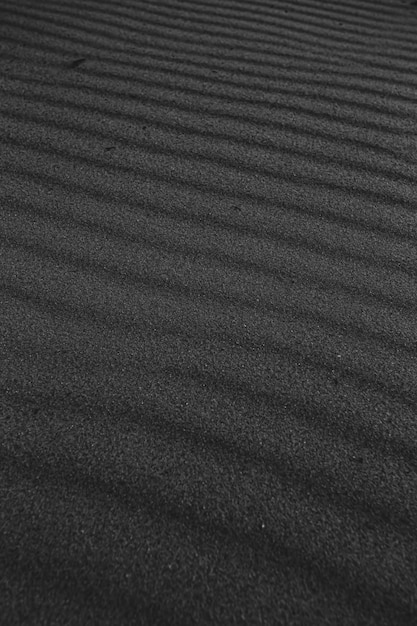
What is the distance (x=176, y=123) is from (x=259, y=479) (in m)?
1.49

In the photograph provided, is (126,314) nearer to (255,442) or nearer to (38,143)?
(255,442)

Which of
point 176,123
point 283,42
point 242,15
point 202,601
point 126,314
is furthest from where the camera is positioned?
point 242,15

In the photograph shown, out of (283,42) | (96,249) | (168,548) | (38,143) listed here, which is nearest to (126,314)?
(96,249)

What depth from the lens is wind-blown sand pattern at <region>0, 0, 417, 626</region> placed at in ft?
3.77

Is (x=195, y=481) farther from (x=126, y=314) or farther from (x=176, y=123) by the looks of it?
(x=176, y=123)

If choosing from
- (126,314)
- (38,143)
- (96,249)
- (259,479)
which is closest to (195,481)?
(259,479)

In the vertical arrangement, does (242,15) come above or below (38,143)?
above

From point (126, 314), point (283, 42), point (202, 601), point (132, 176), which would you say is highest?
point (283, 42)

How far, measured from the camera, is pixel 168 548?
3.84 feet

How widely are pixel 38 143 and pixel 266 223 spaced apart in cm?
87

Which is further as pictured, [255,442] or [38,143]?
[38,143]

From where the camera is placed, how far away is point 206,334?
5.26 feet

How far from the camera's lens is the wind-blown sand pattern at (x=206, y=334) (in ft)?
3.77

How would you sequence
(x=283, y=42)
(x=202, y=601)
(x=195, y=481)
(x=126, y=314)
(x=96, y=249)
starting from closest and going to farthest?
(x=202, y=601), (x=195, y=481), (x=126, y=314), (x=96, y=249), (x=283, y=42)
